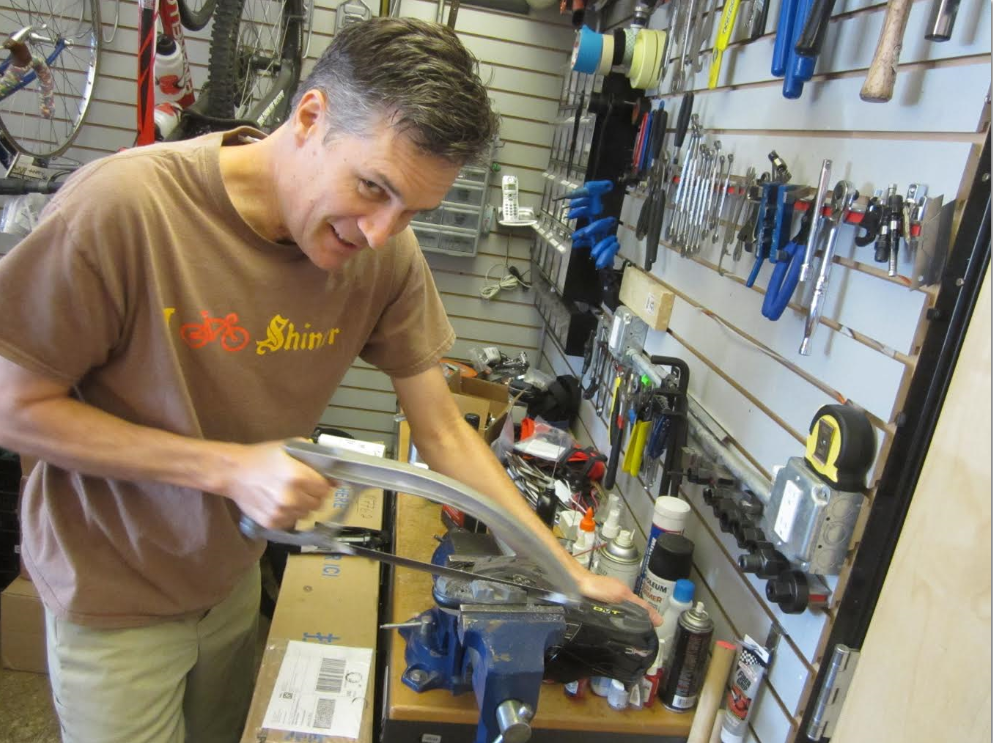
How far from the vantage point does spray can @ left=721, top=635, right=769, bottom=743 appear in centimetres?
125

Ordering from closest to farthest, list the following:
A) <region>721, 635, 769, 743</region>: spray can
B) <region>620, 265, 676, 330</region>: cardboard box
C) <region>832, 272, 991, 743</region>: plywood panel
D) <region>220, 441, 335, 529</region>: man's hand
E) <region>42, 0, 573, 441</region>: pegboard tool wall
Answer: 1. <region>832, 272, 991, 743</region>: plywood panel
2. <region>220, 441, 335, 529</region>: man's hand
3. <region>721, 635, 769, 743</region>: spray can
4. <region>620, 265, 676, 330</region>: cardboard box
5. <region>42, 0, 573, 441</region>: pegboard tool wall

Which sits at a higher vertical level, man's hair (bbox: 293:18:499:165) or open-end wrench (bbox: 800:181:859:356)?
man's hair (bbox: 293:18:499:165)

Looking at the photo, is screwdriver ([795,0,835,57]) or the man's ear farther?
screwdriver ([795,0,835,57])

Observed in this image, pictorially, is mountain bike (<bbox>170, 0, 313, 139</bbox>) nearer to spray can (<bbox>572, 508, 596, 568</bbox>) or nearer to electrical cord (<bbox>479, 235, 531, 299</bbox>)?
electrical cord (<bbox>479, 235, 531, 299</bbox>)

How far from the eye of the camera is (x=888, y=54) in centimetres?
98

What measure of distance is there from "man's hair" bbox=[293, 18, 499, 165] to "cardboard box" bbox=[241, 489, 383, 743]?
3.52 ft

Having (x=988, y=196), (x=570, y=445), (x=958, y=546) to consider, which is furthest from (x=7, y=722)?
(x=988, y=196)

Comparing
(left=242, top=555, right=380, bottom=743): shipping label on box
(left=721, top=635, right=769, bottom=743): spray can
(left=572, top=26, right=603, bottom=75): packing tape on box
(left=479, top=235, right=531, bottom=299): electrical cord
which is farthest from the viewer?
(left=479, top=235, right=531, bottom=299): electrical cord

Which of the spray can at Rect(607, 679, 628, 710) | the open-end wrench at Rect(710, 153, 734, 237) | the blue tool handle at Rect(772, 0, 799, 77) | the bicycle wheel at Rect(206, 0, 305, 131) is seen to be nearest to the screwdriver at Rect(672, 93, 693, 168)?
the open-end wrench at Rect(710, 153, 734, 237)

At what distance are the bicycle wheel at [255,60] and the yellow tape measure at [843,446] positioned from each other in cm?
228

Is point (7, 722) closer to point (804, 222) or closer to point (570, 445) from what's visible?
point (570, 445)

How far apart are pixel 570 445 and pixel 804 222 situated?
51.3 inches

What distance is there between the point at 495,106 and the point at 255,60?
3.38 feet

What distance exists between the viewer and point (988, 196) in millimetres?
881
